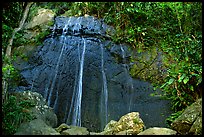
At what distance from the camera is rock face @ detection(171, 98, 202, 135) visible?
14.4 ft

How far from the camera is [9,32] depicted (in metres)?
5.44

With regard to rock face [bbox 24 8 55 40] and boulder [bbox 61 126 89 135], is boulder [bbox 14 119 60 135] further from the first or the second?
rock face [bbox 24 8 55 40]

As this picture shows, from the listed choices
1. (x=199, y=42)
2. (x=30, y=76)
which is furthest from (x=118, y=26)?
(x=30, y=76)

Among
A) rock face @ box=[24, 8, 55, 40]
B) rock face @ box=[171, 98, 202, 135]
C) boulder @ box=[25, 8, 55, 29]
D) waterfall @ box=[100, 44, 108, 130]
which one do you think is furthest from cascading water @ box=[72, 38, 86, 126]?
boulder @ box=[25, 8, 55, 29]

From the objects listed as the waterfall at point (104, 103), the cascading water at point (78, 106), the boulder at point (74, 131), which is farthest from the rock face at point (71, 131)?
the waterfall at point (104, 103)

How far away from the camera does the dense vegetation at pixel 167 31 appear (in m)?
5.93

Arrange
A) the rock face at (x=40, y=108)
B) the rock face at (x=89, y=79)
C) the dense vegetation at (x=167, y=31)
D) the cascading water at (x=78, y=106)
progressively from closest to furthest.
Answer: the rock face at (x=40, y=108) < the dense vegetation at (x=167, y=31) < the cascading water at (x=78, y=106) < the rock face at (x=89, y=79)

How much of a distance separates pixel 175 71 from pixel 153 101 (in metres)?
1.20

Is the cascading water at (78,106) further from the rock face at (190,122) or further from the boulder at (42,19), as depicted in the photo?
the boulder at (42,19)

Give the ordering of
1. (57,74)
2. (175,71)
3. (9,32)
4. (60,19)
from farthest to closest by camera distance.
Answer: (60,19) → (57,74) → (175,71) → (9,32)

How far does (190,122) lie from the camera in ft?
15.3

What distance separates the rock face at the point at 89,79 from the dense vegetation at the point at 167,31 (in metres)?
0.52

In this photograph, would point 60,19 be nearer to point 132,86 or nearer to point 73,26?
point 73,26

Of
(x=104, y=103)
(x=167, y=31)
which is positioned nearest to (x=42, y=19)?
(x=104, y=103)
